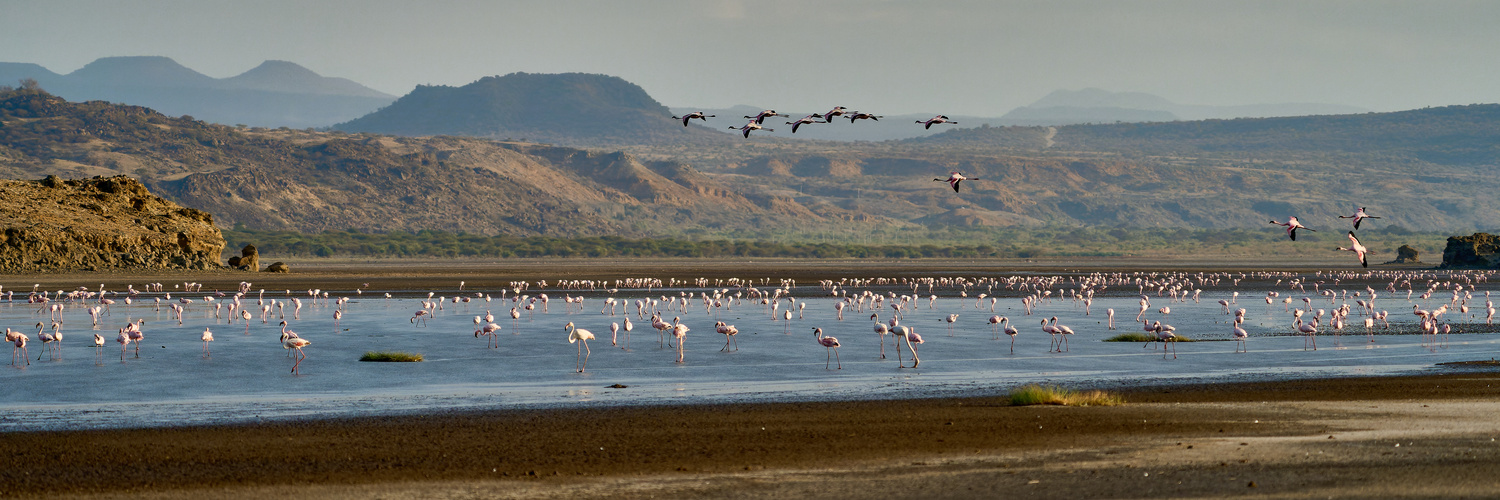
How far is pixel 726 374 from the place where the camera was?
20.8m

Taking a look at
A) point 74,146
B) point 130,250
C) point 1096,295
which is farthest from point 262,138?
point 1096,295

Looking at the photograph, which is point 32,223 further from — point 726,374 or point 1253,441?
point 1253,441

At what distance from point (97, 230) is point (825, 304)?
37.9 meters

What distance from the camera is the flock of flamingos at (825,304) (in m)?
25.0

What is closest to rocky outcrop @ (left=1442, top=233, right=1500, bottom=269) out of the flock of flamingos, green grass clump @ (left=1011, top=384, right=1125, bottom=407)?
the flock of flamingos

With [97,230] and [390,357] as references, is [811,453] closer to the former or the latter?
[390,357]

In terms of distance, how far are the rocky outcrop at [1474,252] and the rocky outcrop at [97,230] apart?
7095cm

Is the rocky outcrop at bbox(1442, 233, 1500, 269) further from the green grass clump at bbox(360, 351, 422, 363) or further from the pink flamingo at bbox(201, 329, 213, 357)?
the pink flamingo at bbox(201, 329, 213, 357)

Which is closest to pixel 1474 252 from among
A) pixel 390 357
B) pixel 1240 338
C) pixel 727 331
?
pixel 1240 338

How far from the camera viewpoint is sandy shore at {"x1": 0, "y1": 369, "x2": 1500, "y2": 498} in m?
11.1

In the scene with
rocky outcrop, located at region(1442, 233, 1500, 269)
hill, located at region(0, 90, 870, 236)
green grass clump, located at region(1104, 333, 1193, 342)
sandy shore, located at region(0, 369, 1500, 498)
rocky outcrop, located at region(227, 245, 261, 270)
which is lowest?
sandy shore, located at region(0, 369, 1500, 498)

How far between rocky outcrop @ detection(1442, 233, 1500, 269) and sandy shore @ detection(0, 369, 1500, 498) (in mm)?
68913

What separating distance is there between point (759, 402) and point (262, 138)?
180m

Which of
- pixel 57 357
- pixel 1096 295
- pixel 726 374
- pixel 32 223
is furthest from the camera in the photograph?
pixel 32 223
